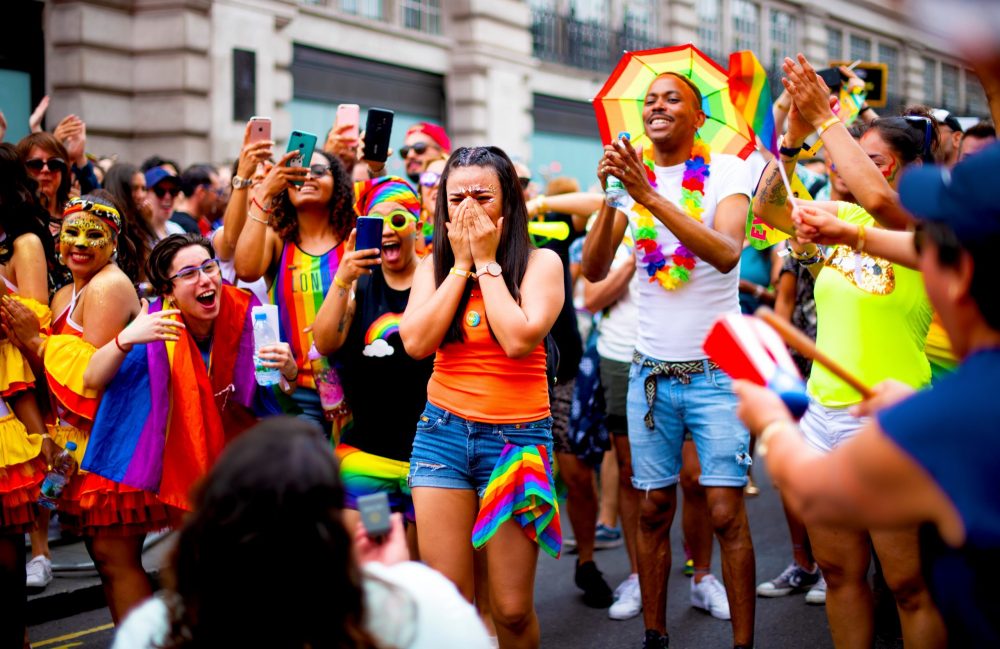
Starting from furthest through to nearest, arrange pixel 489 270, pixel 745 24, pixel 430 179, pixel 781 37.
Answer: pixel 781 37 < pixel 745 24 < pixel 430 179 < pixel 489 270

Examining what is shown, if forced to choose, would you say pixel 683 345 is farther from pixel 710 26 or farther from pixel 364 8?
pixel 710 26

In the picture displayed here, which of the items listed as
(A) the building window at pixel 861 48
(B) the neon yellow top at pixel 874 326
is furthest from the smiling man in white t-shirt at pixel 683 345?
(A) the building window at pixel 861 48

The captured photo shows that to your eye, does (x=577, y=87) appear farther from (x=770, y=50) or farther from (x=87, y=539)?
(x=87, y=539)

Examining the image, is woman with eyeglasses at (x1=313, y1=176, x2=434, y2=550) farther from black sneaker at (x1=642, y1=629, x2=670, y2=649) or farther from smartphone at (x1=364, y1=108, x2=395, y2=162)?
black sneaker at (x1=642, y1=629, x2=670, y2=649)

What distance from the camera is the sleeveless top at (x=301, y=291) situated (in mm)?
4988

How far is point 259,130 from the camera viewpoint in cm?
532

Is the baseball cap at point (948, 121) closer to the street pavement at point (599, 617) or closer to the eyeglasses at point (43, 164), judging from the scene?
the street pavement at point (599, 617)

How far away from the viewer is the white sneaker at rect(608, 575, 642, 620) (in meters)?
5.48

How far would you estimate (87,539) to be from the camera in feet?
14.2

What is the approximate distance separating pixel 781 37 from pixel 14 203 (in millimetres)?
23614

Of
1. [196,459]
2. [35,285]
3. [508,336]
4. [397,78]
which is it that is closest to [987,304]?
[508,336]

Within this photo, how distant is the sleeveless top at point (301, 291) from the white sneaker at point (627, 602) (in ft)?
6.58

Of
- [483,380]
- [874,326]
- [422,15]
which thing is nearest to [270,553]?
[483,380]

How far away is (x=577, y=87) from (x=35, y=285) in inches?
626
